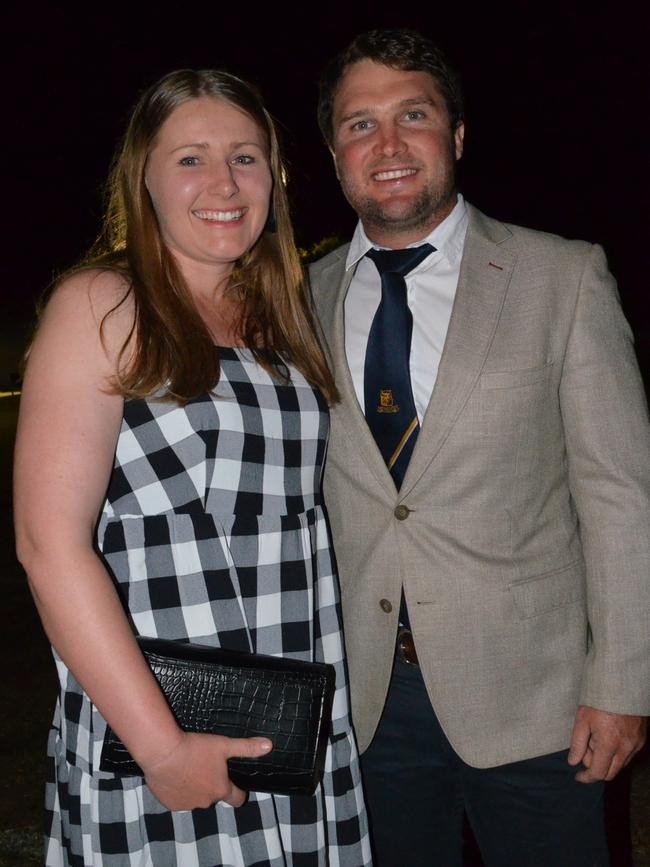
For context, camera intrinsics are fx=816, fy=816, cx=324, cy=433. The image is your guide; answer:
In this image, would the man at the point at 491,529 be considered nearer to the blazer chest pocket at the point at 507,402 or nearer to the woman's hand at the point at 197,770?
the blazer chest pocket at the point at 507,402

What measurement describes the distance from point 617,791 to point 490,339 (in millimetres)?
2212

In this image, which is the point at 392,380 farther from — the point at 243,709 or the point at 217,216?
the point at 243,709

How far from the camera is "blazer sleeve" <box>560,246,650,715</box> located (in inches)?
70.6

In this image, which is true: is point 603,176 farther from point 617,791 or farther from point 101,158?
point 617,791

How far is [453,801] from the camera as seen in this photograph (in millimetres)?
2039

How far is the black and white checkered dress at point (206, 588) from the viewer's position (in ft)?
4.83

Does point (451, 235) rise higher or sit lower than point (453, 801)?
higher

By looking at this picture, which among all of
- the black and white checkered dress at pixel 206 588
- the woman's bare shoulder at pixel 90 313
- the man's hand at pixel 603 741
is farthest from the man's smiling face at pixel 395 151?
the man's hand at pixel 603 741

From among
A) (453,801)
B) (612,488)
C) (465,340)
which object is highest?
(465,340)

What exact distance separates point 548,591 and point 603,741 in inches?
13.4

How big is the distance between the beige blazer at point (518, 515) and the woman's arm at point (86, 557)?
24.0 inches

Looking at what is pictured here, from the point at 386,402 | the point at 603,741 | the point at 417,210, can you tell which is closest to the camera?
the point at 603,741

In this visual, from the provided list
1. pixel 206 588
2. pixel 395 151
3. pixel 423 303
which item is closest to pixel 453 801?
pixel 206 588

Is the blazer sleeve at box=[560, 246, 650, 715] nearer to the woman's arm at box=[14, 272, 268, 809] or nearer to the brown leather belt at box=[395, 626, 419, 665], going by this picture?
the brown leather belt at box=[395, 626, 419, 665]
